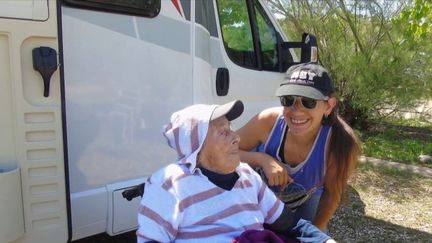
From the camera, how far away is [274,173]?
219 cm

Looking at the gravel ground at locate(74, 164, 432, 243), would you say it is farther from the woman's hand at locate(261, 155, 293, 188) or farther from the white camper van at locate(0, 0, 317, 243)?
the woman's hand at locate(261, 155, 293, 188)

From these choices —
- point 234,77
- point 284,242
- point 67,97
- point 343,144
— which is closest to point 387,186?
point 234,77

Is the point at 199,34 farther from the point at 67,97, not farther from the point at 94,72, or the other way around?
the point at 67,97

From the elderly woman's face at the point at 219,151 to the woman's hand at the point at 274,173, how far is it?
42 centimetres

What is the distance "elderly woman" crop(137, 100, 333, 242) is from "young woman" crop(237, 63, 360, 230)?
1.41 feet

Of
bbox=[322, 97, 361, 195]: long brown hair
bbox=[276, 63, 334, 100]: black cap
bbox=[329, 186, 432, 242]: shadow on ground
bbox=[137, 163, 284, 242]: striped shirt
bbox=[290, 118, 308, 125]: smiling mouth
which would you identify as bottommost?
bbox=[329, 186, 432, 242]: shadow on ground

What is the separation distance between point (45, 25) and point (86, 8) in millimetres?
348

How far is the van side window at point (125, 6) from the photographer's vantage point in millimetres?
2334

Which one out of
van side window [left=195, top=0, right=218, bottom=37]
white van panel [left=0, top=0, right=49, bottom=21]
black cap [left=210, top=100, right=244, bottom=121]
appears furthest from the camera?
van side window [left=195, top=0, right=218, bottom=37]

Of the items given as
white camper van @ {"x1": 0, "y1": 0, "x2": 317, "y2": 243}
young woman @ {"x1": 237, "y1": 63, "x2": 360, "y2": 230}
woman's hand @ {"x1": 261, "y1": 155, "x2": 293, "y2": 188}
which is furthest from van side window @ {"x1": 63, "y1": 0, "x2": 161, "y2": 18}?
woman's hand @ {"x1": 261, "y1": 155, "x2": 293, "y2": 188}

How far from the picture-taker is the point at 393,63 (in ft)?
25.8

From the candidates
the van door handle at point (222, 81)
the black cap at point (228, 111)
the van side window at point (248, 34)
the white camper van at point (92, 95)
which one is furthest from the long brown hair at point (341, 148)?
the van side window at point (248, 34)

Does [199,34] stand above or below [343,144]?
above

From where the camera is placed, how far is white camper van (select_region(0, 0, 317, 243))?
2006mm
